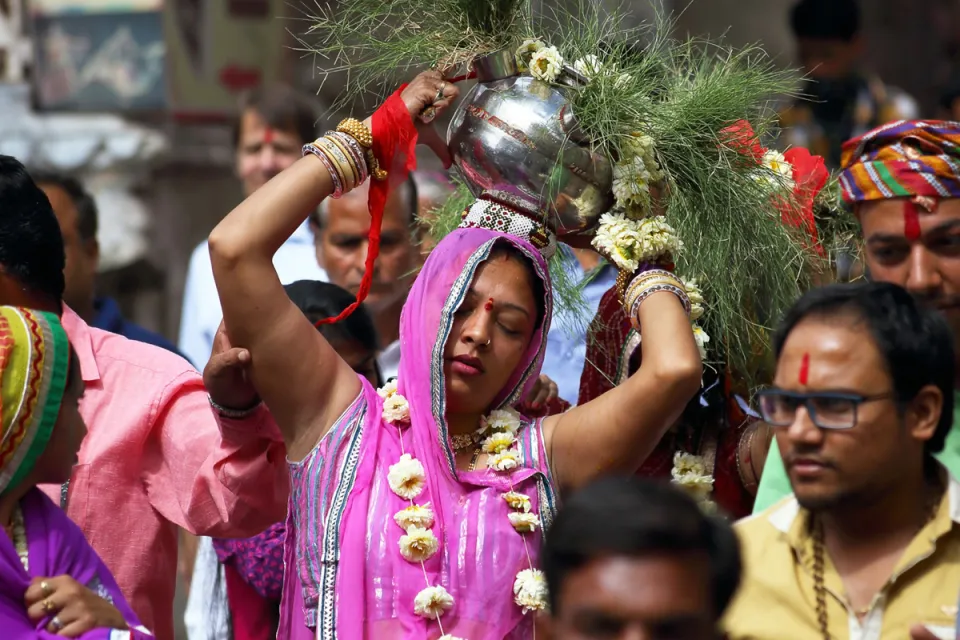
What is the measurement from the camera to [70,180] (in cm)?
548

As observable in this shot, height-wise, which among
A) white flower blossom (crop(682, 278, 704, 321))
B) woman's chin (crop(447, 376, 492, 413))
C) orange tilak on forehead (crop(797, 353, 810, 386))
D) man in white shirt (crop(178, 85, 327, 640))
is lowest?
man in white shirt (crop(178, 85, 327, 640))

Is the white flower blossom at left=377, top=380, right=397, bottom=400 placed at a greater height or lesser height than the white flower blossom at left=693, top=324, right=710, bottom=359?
lesser

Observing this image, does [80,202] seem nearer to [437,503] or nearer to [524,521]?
[437,503]

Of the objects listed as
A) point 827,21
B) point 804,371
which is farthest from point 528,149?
point 827,21

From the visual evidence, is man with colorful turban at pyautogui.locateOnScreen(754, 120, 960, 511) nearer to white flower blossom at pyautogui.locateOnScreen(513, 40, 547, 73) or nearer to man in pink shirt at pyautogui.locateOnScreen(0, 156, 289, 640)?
white flower blossom at pyautogui.locateOnScreen(513, 40, 547, 73)

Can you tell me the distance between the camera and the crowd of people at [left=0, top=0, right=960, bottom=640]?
280cm

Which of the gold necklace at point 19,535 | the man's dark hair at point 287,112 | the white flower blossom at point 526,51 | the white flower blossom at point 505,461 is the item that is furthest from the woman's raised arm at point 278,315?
the man's dark hair at point 287,112

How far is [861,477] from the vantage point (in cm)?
281

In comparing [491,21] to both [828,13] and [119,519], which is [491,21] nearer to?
[119,519]

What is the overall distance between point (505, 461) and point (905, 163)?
119 centimetres

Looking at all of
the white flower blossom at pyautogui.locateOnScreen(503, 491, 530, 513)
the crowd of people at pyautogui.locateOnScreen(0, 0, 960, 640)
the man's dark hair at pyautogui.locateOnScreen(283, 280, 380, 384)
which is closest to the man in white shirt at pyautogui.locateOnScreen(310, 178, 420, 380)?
the man's dark hair at pyautogui.locateOnScreen(283, 280, 380, 384)

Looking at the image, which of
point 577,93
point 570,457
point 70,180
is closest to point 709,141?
point 577,93

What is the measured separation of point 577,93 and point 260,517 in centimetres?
117

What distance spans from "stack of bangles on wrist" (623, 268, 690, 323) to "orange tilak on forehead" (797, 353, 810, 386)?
0.63 m
